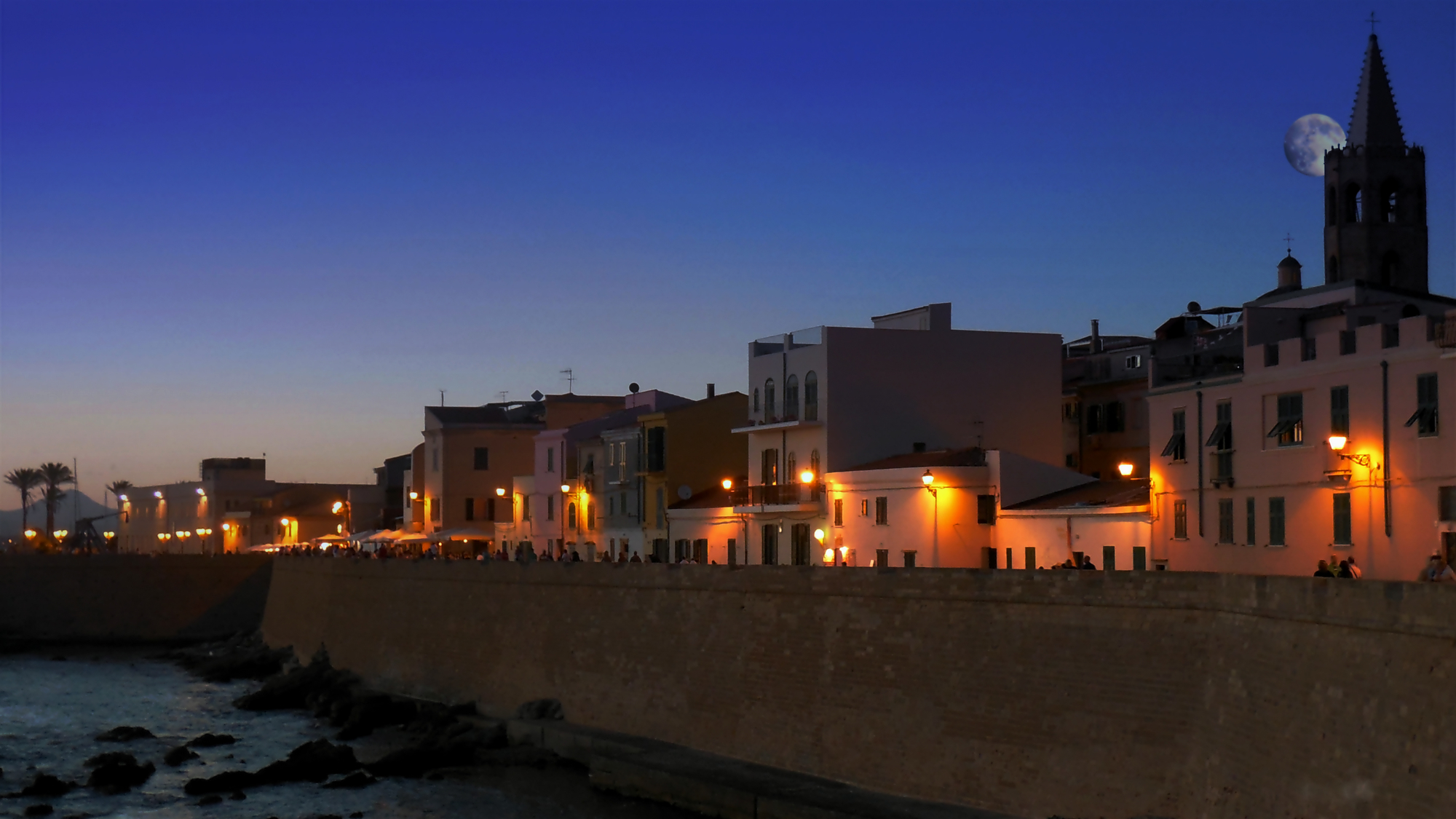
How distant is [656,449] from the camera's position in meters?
54.3

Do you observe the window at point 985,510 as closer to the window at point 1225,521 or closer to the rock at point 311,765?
the window at point 1225,521

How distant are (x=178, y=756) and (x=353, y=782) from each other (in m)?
6.53

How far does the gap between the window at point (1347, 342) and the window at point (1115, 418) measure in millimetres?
20063

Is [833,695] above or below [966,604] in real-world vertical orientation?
below

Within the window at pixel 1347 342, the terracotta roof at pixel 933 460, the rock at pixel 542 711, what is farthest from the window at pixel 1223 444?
the rock at pixel 542 711

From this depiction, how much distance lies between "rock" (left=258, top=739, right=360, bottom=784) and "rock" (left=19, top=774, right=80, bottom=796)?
412cm

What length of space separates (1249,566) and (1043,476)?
999 centimetres

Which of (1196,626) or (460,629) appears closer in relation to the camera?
(1196,626)

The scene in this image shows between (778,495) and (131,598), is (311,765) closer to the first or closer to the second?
(778,495)

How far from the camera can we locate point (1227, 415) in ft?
105

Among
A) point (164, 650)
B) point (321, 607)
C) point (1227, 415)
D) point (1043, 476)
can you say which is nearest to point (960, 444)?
point (1043, 476)

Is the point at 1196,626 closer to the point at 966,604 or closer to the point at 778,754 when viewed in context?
the point at 966,604

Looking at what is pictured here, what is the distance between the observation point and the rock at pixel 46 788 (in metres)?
32.8

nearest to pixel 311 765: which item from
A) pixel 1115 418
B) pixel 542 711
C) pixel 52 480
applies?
pixel 542 711
